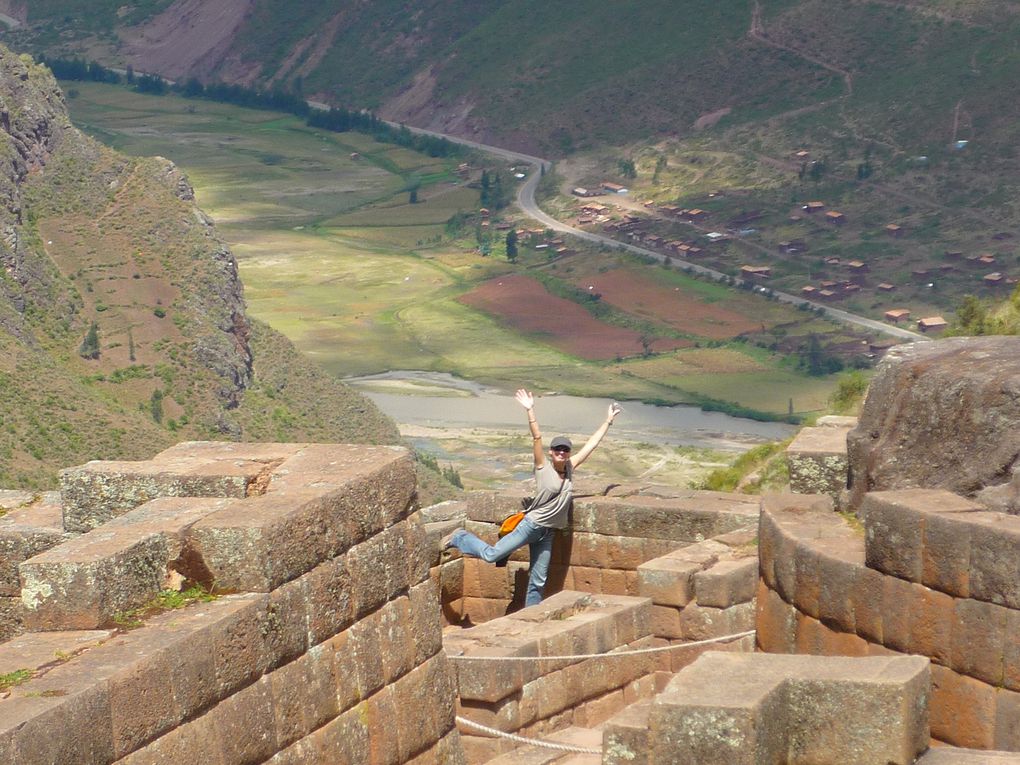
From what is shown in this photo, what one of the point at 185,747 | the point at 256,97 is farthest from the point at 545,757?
the point at 256,97

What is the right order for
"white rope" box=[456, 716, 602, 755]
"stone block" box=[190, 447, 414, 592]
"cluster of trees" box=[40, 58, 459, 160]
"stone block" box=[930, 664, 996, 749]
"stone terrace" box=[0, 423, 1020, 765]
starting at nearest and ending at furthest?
"stone terrace" box=[0, 423, 1020, 765]
"stone block" box=[190, 447, 414, 592]
"stone block" box=[930, 664, 996, 749]
"white rope" box=[456, 716, 602, 755]
"cluster of trees" box=[40, 58, 459, 160]

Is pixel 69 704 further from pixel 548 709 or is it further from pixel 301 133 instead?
pixel 301 133

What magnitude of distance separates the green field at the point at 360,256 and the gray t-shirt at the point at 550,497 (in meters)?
78.8

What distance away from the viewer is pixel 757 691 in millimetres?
7883

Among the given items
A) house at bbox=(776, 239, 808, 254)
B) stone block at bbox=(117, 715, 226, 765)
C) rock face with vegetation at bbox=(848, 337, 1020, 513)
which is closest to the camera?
stone block at bbox=(117, 715, 226, 765)

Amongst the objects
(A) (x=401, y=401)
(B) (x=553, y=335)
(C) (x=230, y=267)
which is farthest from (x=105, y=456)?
(B) (x=553, y=335)

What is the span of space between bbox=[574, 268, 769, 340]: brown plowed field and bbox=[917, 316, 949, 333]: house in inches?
433

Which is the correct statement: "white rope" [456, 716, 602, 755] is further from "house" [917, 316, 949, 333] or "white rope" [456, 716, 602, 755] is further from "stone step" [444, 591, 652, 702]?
"house" [917, 316, 949, 333]

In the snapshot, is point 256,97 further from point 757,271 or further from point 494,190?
point 757,271

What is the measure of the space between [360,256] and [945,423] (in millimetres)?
121279

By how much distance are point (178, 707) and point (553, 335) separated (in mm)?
105395

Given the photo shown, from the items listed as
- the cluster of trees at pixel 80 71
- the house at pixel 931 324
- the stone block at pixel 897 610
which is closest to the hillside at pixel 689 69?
the cluster of trees at pixel 80 71

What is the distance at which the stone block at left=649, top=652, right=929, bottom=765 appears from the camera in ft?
25.4

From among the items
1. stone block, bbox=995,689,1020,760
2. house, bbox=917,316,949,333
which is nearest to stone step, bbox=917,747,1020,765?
stone block, bbox=995,689,1020,760
